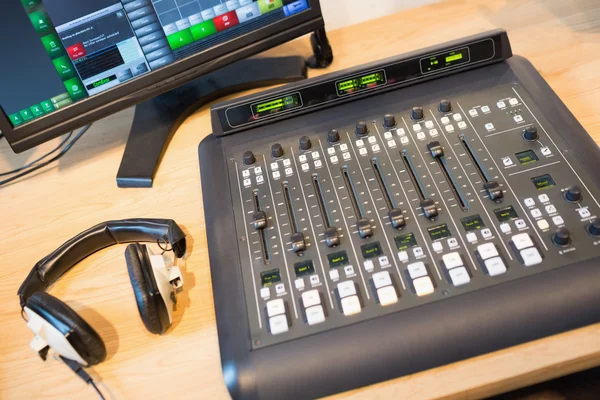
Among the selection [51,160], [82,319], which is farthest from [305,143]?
[51,160]

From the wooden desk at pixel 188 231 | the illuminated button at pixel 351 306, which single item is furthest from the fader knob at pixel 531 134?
the illuminated button at pixel 351 306

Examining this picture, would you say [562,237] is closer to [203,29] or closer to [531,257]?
[531,257]

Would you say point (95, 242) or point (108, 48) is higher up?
point (108, 48)

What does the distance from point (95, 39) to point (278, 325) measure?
1.64ft

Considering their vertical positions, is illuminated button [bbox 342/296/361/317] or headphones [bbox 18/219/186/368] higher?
headphones [bbox 18/219/186/368]

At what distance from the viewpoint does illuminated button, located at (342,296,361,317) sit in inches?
24.1

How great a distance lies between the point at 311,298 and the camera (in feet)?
2.06

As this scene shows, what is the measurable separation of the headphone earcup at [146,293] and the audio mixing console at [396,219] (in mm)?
72

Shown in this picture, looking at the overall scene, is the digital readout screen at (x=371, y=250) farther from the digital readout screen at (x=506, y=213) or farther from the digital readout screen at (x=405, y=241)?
the digital readout screen at (x=506, y=213)

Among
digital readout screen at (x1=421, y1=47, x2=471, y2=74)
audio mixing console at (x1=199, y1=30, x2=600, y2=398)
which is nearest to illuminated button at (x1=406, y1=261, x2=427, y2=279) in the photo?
audio mixing console at (x1=199, y1=30, x2=600, y2=398)

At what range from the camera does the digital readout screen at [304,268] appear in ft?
2.15

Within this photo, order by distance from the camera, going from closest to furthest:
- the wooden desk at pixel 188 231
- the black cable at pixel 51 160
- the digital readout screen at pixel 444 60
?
the wooden desk at pixel 188 231, the digital readout screen at pixel 444 60, the black cable at pixel 51 160

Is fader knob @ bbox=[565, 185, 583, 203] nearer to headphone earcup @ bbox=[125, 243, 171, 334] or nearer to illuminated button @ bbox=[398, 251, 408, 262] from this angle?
illuminated button @ bbox=[398, 251, 408, 262]

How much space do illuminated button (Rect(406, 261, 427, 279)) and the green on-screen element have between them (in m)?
0.48
